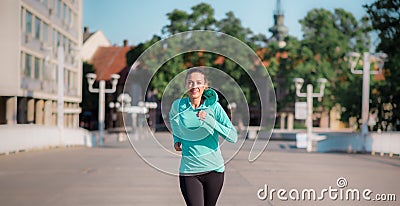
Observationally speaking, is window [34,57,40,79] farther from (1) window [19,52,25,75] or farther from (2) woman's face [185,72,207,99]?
(2) woman's face [185,72,207,99]

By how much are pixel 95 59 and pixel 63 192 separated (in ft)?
294

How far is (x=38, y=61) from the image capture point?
4978cm

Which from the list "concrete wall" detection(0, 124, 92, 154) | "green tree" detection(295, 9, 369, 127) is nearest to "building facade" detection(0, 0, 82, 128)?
"concrete wall" detection(0, 124, 92, 154)

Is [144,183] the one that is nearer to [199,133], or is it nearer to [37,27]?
[199,133]

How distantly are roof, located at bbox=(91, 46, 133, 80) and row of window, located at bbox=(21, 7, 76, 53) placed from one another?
39043 mm

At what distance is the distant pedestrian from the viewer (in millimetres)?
6062

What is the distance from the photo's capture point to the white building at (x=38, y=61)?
41.6 meters

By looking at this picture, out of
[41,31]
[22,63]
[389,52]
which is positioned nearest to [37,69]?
[41,31]

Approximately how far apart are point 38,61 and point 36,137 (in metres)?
21.0

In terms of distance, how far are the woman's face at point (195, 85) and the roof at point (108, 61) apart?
292ft

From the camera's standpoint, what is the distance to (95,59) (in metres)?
101

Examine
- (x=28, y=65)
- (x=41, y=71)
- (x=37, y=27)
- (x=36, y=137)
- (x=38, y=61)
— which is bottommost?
(x=36, y=137)

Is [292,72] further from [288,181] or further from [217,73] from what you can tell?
[217,73]

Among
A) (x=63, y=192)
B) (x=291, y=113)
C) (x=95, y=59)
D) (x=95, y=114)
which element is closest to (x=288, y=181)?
(x=63, y=192)
